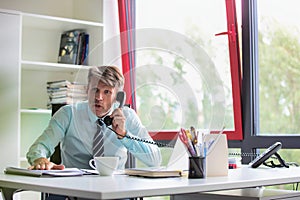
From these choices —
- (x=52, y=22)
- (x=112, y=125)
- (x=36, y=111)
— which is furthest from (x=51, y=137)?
(x=52, y=22)

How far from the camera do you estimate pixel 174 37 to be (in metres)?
2.34

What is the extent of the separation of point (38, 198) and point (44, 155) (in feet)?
5.79

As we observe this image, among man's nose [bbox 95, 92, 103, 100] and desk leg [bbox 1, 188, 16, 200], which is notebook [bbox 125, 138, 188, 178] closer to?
man's nose [bbox 95, 92, 103, 100]

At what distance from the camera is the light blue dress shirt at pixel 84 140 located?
2.16 meters

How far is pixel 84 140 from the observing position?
93.2 inches

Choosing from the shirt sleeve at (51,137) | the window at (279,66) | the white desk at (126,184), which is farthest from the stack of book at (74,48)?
the white desk at (126,184)

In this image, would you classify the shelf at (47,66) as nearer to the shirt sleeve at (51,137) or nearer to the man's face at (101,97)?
→ the shirt sleeve at (51,137)

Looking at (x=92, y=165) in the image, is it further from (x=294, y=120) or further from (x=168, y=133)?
(x=294, y=120)

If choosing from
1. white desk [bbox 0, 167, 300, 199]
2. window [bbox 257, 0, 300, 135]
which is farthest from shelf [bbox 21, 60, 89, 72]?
white desk [bbox 0, 167, 300, 199]

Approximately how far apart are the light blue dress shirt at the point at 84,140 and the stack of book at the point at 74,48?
67.2 inches

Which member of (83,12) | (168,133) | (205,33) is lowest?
(168,133)

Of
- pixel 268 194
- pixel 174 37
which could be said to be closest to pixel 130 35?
pixel 174 37

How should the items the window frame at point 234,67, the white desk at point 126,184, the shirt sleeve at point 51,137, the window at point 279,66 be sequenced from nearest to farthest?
the white desk at point 126,184 → the shirt sleeve at point 51,137 → the window at point 279,66 → the window frame at point 234,67

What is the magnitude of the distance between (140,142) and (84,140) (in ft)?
1.04
